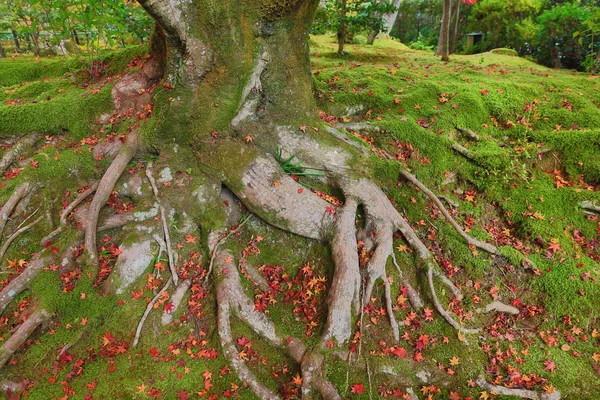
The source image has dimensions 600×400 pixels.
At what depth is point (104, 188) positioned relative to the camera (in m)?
4.18

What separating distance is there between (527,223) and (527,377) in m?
2.13

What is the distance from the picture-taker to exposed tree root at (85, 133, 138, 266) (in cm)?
389

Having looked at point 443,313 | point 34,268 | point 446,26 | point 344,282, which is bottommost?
point 443,313

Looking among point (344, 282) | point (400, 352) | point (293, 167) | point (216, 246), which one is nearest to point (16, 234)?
point (216, 246)

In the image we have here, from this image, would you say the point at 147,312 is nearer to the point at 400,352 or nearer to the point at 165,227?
the point at 165,227

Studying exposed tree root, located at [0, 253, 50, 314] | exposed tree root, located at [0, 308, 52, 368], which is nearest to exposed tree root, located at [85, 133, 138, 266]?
exposed tree root, located at [0, 253, 50, 314]

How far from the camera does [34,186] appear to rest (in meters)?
4.54

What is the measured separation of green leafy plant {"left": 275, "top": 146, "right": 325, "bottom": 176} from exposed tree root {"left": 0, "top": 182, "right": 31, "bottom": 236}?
3.32 metres

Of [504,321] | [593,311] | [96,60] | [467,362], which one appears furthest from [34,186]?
[593,311]

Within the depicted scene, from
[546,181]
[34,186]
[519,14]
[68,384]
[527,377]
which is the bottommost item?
[527,377]

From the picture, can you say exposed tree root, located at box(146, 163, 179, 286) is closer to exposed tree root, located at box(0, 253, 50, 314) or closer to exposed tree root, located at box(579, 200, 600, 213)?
exposed tree root, located at box(0, 253, 50, 314)

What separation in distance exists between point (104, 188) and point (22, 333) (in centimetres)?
172

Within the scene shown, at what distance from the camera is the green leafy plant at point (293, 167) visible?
14.5ft

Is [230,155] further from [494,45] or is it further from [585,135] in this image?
[494,45]
